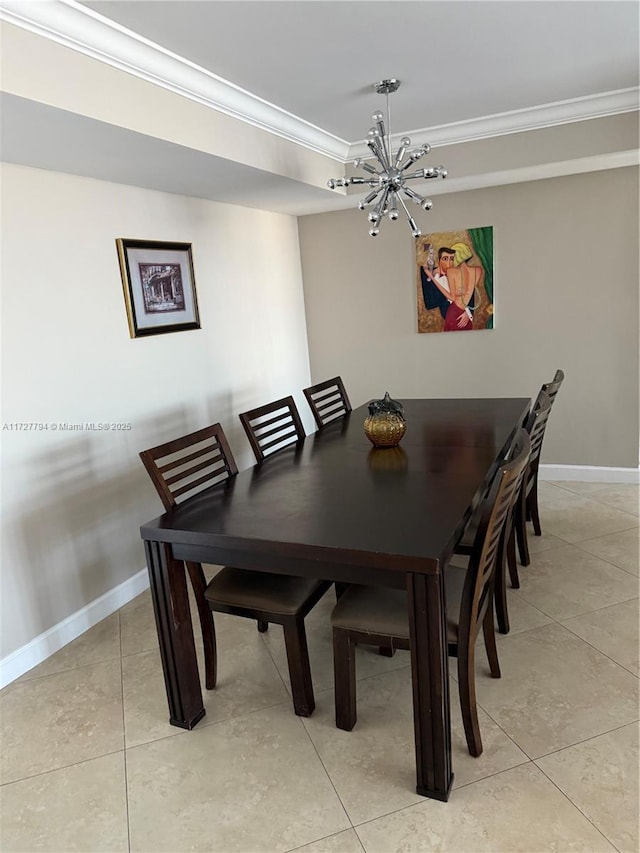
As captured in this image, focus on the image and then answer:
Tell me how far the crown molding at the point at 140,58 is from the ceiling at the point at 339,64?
0.4 inches

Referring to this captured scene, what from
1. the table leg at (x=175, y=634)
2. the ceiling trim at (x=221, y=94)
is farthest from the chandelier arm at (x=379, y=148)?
the table leg at (x=175, y=634)

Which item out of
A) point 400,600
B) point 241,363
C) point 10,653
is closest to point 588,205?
point 241,363

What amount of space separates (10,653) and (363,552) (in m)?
1.73

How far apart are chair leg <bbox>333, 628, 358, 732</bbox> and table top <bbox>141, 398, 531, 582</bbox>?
1.19 ft

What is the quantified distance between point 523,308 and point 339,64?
228 cm

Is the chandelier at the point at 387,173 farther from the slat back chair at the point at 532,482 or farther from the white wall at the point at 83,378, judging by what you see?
the white wall at the point at 83,378

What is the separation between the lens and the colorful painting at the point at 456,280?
4.12 metres

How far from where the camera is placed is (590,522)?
11.4 feet

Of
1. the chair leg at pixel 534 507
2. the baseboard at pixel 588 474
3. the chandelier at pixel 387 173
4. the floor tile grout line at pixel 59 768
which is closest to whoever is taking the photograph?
the floor tile grout line at pixel 59 768

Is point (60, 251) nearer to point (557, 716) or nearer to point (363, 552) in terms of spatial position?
point (363, 552)

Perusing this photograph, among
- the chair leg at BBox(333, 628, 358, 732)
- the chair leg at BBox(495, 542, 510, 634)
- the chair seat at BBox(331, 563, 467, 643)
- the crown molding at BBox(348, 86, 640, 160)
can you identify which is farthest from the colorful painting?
the chair leg at BBox(333, 628, 358, 732)

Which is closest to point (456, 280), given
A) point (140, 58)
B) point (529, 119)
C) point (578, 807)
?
point (529, 119)

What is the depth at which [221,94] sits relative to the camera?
254cm

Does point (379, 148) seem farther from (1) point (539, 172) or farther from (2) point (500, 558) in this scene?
(2) point (500, 558)
